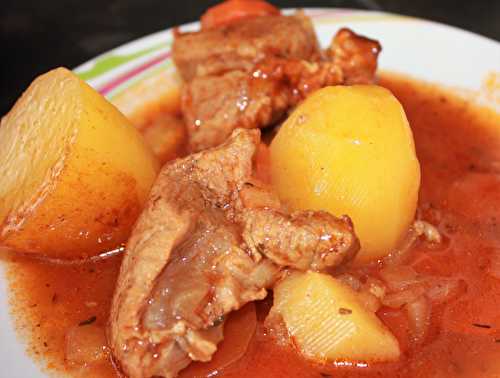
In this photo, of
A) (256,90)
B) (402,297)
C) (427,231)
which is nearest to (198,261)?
(402,297)

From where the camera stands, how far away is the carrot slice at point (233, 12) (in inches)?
133

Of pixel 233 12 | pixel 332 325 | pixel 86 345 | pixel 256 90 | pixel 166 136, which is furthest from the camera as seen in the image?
pixel 233 12

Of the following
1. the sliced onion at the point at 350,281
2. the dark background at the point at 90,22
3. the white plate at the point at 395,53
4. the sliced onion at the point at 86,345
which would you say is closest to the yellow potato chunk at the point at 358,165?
the sliced onion at the point at 350,281

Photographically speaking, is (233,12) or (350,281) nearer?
(350,281)

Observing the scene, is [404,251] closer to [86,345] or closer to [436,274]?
[436,274]

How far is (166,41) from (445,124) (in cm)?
151

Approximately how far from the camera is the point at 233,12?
3.38 meters

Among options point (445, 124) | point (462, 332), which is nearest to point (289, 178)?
point (462, 332)

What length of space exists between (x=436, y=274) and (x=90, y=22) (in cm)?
356

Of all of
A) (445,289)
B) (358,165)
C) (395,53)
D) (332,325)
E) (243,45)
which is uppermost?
(243,45)

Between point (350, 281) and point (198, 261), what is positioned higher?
point (198, 261)

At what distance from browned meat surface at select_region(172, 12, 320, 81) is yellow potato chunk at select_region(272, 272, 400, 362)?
1243 mm

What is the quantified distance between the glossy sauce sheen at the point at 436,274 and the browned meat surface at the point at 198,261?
188 millimetres

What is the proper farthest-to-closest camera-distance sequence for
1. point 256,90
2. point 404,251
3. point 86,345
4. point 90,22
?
point 90,22 < point 256,90 < point 404,251 < point 86,345
